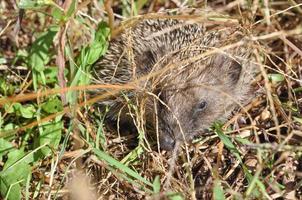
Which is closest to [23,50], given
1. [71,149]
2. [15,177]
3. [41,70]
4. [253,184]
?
[41,70]

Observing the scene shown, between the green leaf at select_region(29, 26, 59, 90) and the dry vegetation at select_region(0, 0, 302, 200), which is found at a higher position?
the green leaf at select_region(29, 26, 59, 90)

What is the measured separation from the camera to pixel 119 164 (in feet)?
10.0

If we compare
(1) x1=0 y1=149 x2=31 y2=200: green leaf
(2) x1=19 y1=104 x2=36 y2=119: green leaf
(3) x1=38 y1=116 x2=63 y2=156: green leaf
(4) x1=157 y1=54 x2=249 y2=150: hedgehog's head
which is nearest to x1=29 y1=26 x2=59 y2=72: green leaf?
(2) x1=19 y1=104 x2=36 y2=119: green leaf

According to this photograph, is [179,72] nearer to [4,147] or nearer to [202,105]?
[202,105]

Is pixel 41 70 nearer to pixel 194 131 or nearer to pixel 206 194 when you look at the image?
pixel 194 131

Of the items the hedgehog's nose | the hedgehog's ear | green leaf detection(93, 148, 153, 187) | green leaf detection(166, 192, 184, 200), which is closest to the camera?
green leaf detection(166, 192, 184, 200)

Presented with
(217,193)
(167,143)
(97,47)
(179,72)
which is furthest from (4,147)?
(217,193)

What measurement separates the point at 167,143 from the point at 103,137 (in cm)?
41

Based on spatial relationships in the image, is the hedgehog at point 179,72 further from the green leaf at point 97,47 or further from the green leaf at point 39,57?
the green leaf at point 39,57

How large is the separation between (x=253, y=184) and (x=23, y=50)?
6.51 feet

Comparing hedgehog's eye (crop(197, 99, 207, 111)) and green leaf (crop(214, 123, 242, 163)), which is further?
hedgehog's eye (crop(197, 99, 207, 111))

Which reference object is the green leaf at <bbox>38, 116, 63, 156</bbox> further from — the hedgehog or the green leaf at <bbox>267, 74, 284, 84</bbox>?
the green leaf at <bbox>267, 74, 284, 84</bbox>

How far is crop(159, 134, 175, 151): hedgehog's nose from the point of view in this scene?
329cm

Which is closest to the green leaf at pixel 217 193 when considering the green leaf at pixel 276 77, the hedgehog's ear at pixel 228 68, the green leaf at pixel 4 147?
the hedgehog's ear at pixel 228 68
